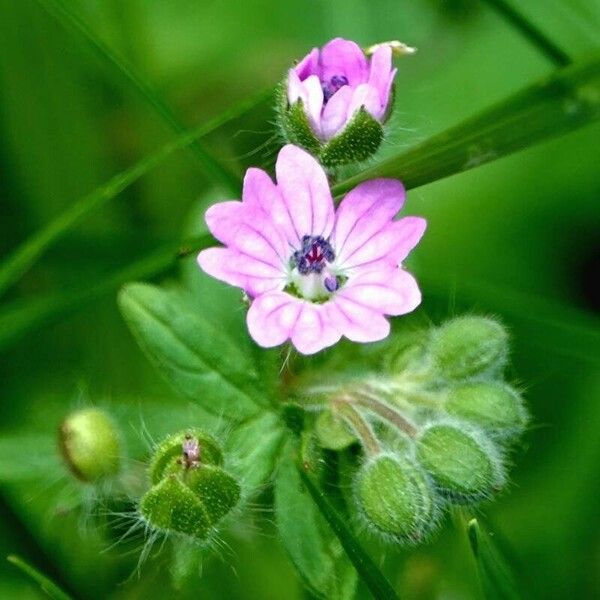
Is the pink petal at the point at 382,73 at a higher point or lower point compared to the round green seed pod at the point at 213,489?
higher

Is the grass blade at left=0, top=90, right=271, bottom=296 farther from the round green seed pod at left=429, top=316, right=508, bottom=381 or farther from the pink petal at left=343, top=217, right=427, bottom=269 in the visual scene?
the round green seed pod at left=429, top=316, right=508, bottom=381

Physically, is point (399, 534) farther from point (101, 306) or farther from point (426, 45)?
point (426, 45)

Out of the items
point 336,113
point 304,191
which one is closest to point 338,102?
point 336,113

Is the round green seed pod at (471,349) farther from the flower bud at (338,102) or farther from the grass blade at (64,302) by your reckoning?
the grass blade at (64,302)

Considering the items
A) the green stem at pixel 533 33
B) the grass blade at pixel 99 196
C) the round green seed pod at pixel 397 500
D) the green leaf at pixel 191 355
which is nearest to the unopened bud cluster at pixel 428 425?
the round green seed pod at pixel 397 500

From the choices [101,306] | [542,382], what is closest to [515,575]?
[542,382]

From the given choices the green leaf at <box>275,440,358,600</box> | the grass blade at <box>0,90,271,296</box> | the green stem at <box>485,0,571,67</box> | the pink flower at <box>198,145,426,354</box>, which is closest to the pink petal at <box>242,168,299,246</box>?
the pink flower at <box>198,145,426,354</box>
